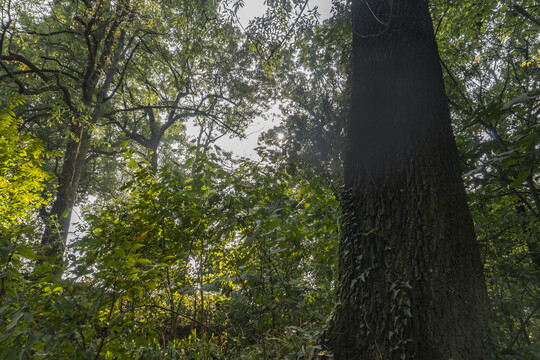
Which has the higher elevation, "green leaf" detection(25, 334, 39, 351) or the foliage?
the foliage

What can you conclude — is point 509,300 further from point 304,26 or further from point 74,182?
point 74,182

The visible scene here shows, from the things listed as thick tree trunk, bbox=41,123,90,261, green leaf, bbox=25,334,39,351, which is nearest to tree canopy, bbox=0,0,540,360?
green leaf, bbox=25,334,39,351

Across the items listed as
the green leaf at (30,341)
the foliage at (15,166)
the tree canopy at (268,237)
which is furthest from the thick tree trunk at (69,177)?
the green leaf at (30,341)

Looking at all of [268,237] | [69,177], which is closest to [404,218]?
[268,237]

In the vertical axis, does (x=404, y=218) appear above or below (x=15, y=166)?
below

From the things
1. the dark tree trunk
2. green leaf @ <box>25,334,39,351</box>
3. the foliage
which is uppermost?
the foliage

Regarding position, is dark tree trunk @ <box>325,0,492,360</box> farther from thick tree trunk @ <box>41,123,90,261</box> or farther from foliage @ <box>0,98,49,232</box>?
thick tree trunk @ <box>41,123,90,261</box>

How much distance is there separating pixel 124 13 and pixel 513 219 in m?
9.63

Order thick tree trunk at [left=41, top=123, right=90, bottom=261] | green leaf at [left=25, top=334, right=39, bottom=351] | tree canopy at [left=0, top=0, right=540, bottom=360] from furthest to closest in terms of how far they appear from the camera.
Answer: thick tree trunk at [left=41, top=123, right=90, bottom=261] → tree canopy at [left=0, top=0, right=540, bottom=360] → green leaf at [left=25, top=334, right=39, bottom=351]

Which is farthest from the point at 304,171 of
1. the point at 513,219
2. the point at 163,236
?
the point at 513,219

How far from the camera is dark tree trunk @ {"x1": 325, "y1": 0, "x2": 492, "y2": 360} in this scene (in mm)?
1479

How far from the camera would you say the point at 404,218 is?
173cm

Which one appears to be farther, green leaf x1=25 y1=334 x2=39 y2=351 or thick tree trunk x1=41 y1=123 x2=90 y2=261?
thick tree trunk x1=41 y1=123 x2=90 y2=261

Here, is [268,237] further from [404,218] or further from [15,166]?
[15,166]
